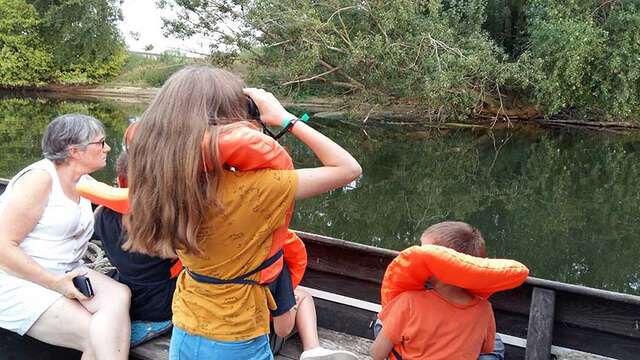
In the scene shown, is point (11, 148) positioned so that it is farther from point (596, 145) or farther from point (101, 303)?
point (596, 145)

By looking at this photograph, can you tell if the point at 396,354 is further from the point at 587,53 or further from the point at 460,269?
the point at 587,53

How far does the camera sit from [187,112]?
1.13 m

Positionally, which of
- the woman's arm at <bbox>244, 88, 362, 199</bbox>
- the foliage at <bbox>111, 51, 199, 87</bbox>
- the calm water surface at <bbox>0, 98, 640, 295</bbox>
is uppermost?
the woman's arm at <bbox>244, 88, 362, 199</bbox>

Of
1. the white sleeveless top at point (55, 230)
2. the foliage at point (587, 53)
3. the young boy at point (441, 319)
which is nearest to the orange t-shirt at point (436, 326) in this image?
the young boy at point (441, 319)

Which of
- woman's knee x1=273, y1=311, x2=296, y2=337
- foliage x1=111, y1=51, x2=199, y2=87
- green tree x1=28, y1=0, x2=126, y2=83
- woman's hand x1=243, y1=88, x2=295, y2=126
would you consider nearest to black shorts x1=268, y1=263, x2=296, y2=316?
woman's knee x1=273, y1=311, x2=296, y2=337

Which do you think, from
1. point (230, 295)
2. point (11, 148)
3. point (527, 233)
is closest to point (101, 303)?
point (230, 295)

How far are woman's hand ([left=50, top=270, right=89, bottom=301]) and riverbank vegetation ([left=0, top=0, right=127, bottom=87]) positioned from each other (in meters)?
25.4

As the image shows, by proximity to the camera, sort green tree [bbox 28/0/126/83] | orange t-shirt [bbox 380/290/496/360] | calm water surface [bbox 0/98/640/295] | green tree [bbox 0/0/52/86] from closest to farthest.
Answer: orange t-shirt [bbox 380/290/496/360]
calm water surface [bbox 0/98/640/295]
green tree [bbox 28/0/126/83]
green tree [bbox 0/0/52/86]

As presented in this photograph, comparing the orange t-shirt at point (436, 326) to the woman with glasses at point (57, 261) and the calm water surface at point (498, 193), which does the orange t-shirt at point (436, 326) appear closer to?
the woman with glasses at point (57, 261)

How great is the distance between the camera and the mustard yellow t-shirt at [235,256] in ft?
3.93

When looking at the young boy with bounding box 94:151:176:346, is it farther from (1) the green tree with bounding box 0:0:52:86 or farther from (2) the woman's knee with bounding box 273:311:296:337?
(1) the green tree with bounding box 0:0:52:86

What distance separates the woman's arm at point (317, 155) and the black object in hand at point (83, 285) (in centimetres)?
93

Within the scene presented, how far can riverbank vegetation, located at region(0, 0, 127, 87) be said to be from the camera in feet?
82.2

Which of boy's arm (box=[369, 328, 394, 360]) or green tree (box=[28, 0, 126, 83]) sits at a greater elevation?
boy's arm (box=[369, 328, 394, 360])
